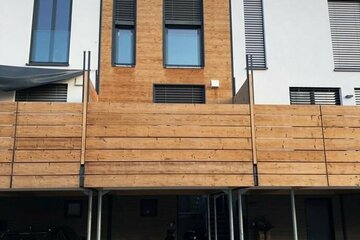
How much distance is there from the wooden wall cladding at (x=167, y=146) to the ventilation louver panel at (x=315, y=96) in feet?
12.9

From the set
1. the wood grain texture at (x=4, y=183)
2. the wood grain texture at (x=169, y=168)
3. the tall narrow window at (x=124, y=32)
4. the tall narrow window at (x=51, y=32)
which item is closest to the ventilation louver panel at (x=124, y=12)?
the tall narrow window at (x=124, y=32)

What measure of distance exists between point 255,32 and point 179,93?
3.05 m

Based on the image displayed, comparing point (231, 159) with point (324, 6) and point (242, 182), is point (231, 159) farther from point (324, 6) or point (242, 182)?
point (324, 6)

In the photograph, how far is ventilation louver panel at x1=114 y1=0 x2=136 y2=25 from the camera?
1364cm

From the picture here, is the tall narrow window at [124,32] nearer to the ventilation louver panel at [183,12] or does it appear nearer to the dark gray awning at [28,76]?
the ventilation louver panel at [183,12]

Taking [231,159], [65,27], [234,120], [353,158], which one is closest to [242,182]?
[231,159]

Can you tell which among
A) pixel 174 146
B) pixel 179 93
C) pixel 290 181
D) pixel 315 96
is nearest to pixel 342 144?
pixel 290 181

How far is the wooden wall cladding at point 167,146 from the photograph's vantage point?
975 centimetres

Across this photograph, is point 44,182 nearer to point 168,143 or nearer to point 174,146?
point 168,143

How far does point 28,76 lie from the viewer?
470 inches

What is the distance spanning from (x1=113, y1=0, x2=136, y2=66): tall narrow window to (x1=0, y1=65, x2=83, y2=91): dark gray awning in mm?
1458

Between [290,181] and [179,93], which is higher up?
[179,93]

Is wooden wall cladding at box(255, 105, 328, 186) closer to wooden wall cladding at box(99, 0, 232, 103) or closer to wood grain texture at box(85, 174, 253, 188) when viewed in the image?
wood grain texture at box(85, 174, 253, 188)

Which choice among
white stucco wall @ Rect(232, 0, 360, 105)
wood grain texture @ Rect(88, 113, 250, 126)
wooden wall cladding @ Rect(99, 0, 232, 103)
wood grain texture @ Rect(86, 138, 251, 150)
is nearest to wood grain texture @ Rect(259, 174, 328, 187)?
wood grain texture @ Rect(86, 138, 251, 150)
